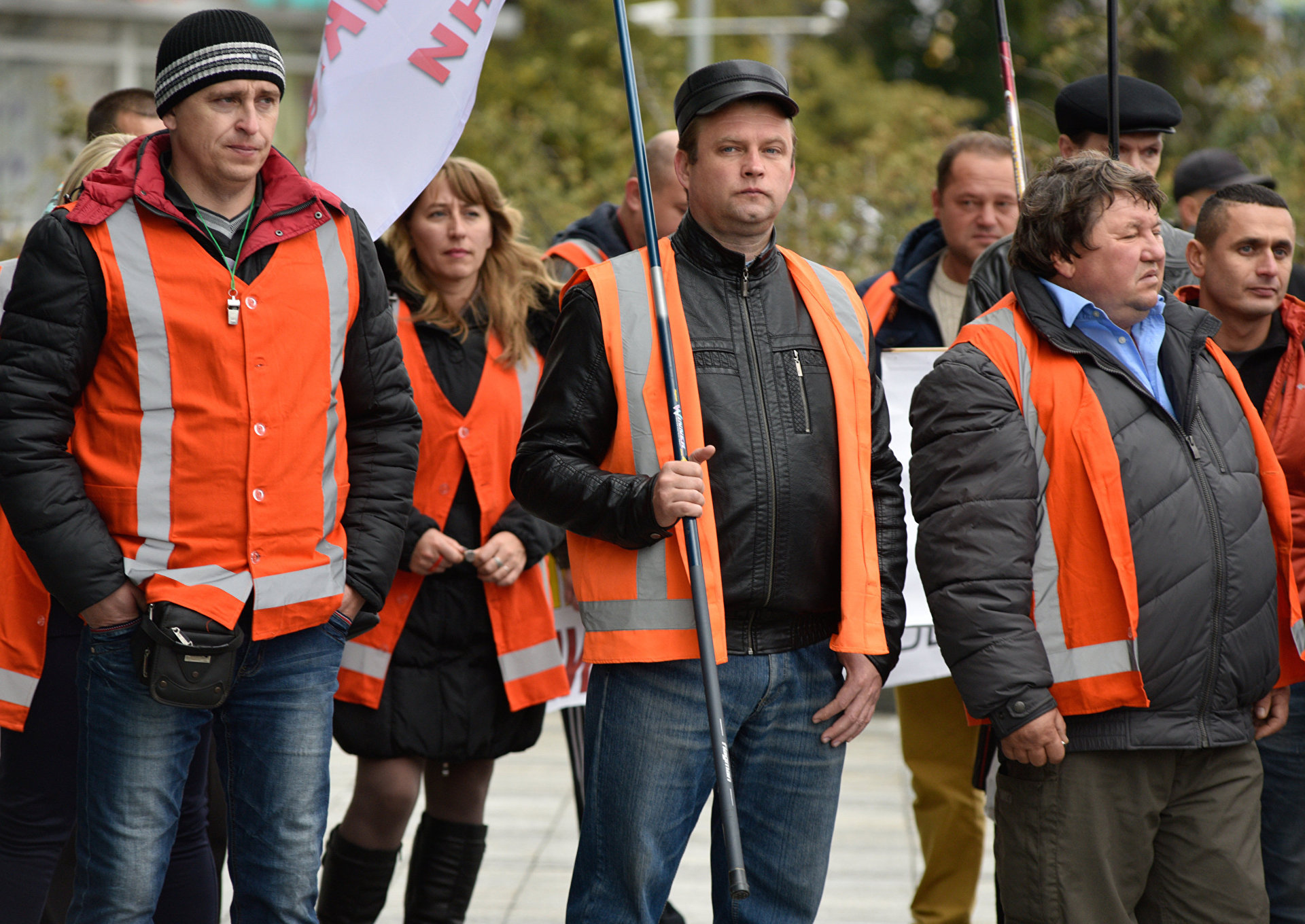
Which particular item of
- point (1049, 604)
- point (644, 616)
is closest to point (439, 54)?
point (644, 616)

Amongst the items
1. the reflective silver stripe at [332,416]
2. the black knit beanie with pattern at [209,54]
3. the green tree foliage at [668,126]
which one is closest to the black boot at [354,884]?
the reflective silver stripe at [332,416]

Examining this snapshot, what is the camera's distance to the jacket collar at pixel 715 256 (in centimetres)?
332

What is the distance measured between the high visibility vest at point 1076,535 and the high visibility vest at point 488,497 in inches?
56.7

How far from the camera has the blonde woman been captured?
4133 mm

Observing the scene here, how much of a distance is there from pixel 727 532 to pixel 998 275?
55.0 inches

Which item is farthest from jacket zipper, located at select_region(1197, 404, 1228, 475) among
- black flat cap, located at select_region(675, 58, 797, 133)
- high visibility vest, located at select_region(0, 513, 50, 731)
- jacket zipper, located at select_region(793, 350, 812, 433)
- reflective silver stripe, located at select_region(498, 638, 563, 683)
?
high visibility vest, located at select_region(0, 513, 50, 731)

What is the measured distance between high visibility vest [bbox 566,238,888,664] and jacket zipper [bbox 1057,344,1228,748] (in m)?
0.50

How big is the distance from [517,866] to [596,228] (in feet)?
7.78

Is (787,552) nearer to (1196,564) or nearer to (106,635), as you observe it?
(1196,564)

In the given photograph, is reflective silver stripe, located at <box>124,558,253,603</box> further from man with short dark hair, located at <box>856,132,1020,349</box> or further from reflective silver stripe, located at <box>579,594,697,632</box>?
man with short dark hair, located at <box>856,132,1020,349</box>

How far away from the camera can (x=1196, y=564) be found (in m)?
3.23

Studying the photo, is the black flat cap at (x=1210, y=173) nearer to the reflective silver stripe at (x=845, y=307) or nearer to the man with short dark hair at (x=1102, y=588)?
the man with short dark hair at (x=1102, y=588)

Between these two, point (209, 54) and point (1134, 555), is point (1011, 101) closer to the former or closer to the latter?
point (1134, 555)

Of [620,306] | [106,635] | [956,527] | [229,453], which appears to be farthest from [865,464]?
[106,635]
